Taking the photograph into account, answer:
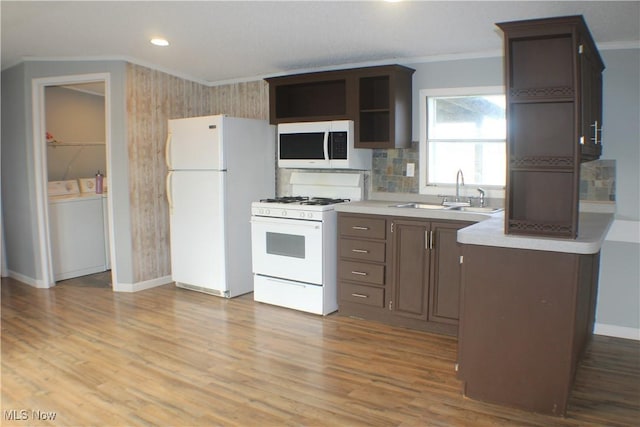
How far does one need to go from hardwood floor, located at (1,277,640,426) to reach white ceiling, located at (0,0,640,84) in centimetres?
218

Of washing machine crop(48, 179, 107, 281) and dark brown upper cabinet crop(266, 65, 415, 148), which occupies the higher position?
dark brown upper cabinet crop(266, 65, 415, 148)

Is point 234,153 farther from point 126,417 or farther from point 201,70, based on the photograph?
point 126,417

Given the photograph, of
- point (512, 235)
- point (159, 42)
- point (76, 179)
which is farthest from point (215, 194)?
point (512, 235)

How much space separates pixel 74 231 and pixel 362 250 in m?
3.30

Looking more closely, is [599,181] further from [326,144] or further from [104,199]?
[104,199]

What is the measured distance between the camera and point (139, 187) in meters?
5.09

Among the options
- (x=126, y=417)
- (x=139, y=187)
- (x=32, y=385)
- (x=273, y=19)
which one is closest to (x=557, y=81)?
(x=273, y=19)

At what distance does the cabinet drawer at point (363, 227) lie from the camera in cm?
405

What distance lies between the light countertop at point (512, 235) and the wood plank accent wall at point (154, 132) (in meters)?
2.28

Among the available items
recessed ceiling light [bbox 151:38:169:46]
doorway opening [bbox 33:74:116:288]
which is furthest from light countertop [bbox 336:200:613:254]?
doorway opening [bbox 33:74:116:288]

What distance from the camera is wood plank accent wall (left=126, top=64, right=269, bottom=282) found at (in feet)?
16.4

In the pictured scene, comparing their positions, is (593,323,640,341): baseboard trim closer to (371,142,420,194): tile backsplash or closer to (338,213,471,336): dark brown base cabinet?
(338,213,471,336): dark brown base cabinet

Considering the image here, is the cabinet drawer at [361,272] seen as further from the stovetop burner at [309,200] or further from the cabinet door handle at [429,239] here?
the stovetop burner at [309,200]

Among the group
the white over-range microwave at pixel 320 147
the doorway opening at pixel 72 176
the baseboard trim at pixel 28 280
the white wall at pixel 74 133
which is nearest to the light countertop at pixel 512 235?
the white over-range microwave at pixel 320 147
